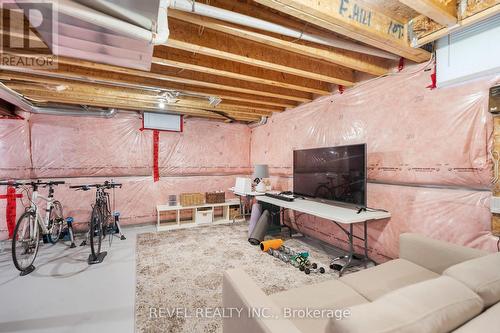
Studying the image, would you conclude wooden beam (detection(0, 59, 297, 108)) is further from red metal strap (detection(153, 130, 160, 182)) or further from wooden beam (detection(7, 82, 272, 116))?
red metal strap (detection(153, 130, 160, 182))

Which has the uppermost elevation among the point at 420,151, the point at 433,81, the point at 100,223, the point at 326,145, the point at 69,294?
the point at 433,81

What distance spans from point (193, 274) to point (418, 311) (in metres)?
2.33

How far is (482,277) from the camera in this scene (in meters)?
0.91

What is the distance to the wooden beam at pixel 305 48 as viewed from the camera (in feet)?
5.42

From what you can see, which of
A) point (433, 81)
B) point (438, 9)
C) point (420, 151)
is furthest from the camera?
point (420, 151)

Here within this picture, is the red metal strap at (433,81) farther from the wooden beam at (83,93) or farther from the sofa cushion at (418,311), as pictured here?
the wooden beam at (83,93)

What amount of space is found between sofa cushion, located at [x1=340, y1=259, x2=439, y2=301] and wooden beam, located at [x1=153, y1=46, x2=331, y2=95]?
2.28 meters

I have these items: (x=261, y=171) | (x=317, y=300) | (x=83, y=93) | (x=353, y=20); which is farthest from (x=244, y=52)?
(x=83, y=93)

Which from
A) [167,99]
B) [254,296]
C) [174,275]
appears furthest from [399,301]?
[167,99]

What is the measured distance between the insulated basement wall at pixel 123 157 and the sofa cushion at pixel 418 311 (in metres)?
4.60

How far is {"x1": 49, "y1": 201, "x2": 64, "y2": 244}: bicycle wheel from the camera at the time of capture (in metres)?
3.41

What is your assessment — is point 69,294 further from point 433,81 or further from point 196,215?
point 433,81

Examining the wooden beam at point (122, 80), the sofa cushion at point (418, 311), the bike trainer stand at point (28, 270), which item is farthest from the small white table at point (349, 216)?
the bike trainer stand at point (28, 270)

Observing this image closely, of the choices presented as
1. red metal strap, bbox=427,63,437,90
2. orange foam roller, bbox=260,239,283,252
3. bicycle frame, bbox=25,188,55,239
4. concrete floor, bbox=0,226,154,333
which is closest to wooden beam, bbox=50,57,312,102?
red metal strap, bbox=427,63,437,90
